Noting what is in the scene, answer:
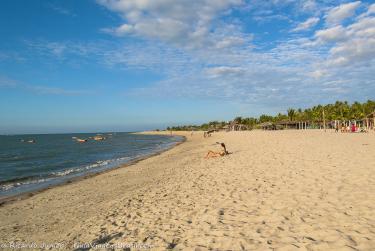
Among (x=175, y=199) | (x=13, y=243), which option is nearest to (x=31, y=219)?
(x=13, y=243)

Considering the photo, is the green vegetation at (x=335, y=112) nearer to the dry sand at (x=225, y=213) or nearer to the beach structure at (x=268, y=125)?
the beach structure at (x=268, y=125)

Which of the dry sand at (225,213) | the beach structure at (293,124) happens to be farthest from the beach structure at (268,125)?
the dry sand at (225,213)

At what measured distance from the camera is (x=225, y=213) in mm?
6766

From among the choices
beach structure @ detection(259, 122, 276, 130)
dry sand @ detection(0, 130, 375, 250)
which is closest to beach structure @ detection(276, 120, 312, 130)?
beach structure @ detection(259, 122, 276, 130)

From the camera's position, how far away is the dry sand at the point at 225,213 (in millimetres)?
5238

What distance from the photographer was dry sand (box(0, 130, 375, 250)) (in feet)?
17.2

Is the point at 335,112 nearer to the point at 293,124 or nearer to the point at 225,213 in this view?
the point at 293,124

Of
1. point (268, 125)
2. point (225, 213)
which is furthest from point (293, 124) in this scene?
point (225, 213)

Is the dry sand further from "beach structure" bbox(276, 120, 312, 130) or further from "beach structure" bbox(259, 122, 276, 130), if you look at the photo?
"beach structure" bbox(259, 122, 276, 130)

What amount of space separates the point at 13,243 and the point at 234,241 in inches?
186

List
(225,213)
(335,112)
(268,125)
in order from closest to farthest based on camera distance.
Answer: (225,213) < (335,112) < (268,125)

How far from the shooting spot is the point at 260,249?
4785 millimetres

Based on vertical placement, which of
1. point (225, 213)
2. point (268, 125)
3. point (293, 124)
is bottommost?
point (225, 213)

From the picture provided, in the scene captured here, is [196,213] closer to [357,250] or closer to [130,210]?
[130,210]
